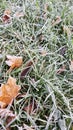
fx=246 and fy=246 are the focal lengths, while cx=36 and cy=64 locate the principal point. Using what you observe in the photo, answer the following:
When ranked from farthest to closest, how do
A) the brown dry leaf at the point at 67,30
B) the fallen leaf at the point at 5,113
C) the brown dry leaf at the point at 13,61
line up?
the brown dry leaf at the point at 67,30 → the brown dry leaf at the point at 13,61 → the fallen leaf at the point at 5,113

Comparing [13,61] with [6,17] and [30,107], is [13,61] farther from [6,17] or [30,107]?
[6,17]

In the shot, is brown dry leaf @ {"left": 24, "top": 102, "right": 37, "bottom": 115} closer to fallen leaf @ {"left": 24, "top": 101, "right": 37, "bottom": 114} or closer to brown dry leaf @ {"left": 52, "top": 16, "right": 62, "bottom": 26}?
fallen leaf @ {"left": 24, "top": 101, "right": 37, "bottom": 114}

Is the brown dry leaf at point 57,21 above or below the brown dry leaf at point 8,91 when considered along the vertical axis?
above

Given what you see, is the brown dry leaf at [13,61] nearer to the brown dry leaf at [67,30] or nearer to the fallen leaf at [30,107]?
the fallen leaf at [30,107]

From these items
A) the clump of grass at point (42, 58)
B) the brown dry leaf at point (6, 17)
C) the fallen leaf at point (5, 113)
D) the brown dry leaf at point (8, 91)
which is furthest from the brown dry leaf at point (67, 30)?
the fallen leaf at point (5, 113)

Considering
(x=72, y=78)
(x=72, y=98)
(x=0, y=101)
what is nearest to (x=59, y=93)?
(x=72, y=98)

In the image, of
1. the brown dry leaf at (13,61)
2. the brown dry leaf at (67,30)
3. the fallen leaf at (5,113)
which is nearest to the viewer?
the fallen leaf at (5,113)
